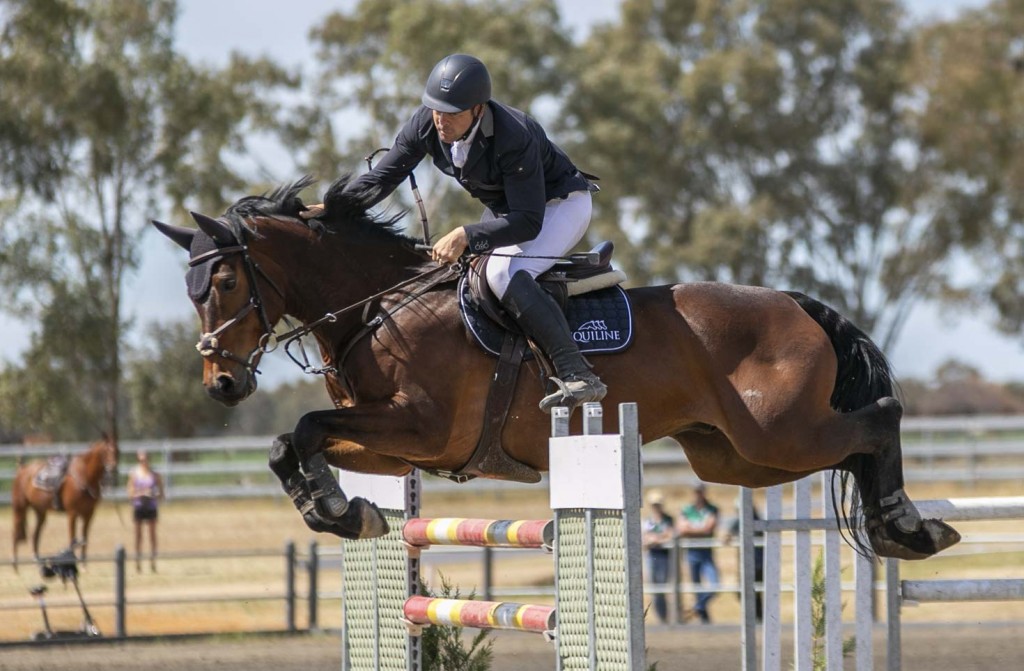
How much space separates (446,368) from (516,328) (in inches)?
13.2

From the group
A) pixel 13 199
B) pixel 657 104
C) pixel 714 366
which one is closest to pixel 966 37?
pixel 657 104

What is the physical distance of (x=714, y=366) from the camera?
600 centimetres

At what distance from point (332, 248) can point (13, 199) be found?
21.7 m

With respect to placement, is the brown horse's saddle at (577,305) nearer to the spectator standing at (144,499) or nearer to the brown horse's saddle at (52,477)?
the spectator standing at (144,499)

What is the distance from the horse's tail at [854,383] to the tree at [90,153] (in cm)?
2151

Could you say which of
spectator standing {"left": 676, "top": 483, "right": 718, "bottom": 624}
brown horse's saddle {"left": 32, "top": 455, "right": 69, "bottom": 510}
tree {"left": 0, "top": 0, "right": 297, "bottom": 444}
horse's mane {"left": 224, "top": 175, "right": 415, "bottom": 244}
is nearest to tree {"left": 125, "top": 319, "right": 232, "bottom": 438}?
tree {"left": 0, "top": 0, "right": 297, "bottom": 444}

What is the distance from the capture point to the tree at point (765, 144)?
3666cm

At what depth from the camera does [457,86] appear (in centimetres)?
546

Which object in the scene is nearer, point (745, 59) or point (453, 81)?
point (453, 81)

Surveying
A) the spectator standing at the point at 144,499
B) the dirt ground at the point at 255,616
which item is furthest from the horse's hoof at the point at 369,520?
the spectator standing at the point at 144,499

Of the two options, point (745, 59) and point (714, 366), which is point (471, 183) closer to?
point (714, 366)

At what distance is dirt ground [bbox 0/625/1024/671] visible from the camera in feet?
30.8

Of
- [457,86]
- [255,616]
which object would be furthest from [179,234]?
[255,616]

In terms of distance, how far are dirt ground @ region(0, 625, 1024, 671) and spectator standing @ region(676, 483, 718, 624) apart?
0.55 m
